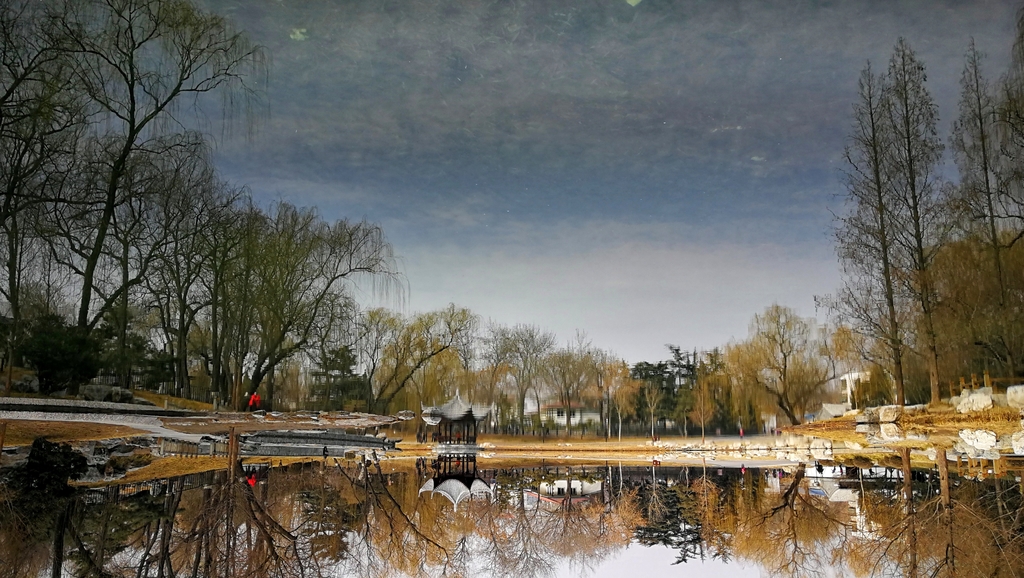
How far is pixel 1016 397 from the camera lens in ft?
18.7

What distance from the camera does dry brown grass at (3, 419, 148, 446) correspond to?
6.18m

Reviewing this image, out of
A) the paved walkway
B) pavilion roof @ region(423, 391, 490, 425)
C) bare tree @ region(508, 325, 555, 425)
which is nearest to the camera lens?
the paved walkway

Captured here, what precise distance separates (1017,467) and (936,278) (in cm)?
245

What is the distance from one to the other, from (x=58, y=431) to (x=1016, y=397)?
29.1ft

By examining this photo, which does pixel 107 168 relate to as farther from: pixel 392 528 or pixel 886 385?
pixel 886 385

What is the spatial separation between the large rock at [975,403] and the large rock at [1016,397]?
20 cm

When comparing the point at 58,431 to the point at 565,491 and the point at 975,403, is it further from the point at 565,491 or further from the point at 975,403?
the point at 975,403

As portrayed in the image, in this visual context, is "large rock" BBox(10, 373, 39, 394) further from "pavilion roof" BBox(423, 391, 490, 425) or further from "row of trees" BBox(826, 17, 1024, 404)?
"row of trees" BBox(826, 17, 1024, 404)

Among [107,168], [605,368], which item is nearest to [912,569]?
[107,168]

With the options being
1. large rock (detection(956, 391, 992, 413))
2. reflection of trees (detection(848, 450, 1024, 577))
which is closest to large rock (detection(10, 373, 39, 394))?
reflection of trees (detection(848, 450, 1024, 577))

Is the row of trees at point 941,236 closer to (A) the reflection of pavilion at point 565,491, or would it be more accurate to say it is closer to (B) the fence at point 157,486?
(A) the reflection of pavilion at point 565,491

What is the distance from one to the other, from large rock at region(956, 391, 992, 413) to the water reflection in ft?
2.18

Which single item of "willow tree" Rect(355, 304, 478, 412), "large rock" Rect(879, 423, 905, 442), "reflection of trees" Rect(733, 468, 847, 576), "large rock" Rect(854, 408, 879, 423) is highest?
"willow tree" Rect(355, 304, 478, 412)

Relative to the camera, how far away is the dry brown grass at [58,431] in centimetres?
618
